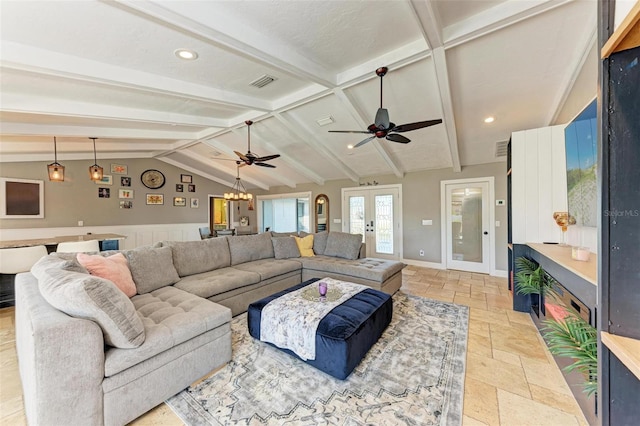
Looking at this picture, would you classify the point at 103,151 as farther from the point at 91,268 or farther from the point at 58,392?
the point at 58,392

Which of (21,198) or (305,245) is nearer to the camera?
(305,245)

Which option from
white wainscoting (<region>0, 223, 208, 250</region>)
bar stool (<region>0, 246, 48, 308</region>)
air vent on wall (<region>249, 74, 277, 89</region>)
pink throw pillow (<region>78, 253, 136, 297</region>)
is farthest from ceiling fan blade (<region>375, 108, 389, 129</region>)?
white wainscoting (<region>0, 223, 208, 250</region>)

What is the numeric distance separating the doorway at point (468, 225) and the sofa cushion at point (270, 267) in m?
3.64

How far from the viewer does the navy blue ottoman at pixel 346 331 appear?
6.08 ft

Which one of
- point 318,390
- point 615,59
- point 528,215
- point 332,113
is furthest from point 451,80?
point 318,390

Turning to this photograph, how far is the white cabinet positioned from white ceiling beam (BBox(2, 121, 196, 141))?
20.4 feet

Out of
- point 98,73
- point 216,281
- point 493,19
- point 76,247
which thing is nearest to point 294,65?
point 493,19

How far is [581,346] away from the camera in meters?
1.31

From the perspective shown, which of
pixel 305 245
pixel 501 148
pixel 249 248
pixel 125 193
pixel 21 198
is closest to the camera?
pixel 249 248

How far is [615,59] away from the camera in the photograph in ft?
3.01

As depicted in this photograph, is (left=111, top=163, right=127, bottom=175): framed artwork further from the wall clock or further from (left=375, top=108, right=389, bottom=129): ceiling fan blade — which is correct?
(left=375, top=108, right=389, bottom=129): ceiling fan blade

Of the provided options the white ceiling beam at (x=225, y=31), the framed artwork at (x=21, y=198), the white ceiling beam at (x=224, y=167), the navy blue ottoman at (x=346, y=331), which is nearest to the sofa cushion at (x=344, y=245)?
the navy blue ottoman at (x=346, y=331)

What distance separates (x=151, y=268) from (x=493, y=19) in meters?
4.29

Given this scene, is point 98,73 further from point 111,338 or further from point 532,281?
point 532,281
